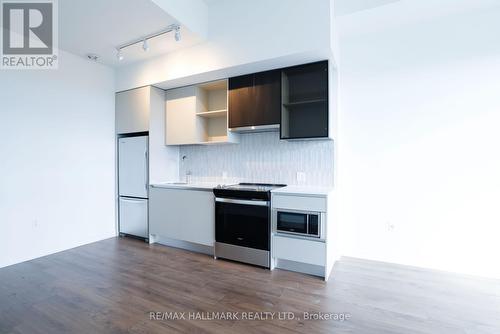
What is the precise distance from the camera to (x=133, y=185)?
3805 millimetres

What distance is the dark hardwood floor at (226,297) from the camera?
1.80 meters

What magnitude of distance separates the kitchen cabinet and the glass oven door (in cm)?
95

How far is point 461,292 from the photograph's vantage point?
2.24 meters

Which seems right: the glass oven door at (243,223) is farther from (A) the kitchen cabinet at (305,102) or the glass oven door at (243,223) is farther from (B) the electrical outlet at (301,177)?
(A) the kitchen cabinet at (305,102)

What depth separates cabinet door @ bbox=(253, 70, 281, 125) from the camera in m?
2.95

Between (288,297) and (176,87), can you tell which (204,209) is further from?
(176,87)

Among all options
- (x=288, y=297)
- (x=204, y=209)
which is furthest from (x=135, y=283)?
(x=288, y=297)

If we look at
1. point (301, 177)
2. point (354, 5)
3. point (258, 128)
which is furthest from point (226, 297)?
point (354, 5)

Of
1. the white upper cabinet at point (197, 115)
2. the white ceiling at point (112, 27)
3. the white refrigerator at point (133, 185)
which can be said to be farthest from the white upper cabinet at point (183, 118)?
the white ceiling at point (112, 27)

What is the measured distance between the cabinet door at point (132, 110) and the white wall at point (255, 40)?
574 mm

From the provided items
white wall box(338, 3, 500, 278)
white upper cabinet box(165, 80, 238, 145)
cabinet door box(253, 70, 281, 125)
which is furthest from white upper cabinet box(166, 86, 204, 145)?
white wall box(338, 3, 500, 278)

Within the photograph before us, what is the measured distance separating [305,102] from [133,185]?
286cm

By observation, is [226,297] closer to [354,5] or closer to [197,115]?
[197,115]

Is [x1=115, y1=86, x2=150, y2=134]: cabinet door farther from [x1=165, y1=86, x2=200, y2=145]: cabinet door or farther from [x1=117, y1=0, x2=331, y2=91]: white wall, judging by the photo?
[x1=117, y1=0, x2=331, y2=91]: white wall
